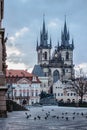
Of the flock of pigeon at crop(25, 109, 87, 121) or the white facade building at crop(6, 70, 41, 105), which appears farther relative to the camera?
the white facade building at crop(6, 70, 41, 105)

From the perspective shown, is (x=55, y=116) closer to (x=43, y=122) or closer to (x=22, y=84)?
(x=43, y=122)

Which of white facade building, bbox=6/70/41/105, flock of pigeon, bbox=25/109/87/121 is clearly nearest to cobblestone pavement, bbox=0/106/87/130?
flock of pigeon, bbox=25/109/87/121

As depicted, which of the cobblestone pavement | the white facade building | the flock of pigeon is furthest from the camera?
the white facade building

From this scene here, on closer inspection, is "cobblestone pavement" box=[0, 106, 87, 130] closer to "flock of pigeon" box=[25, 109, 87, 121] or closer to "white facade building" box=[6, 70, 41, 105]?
"flock of pigeon" box=[25, 109, 87, 121]

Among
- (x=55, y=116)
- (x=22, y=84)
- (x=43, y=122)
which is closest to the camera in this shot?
(x=43, y=122)

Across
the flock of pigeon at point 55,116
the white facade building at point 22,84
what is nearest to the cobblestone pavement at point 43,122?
the flock of pigeon at point 55,116

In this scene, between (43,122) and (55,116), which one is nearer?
(43,122)

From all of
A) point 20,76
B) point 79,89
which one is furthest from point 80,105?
point 20,76

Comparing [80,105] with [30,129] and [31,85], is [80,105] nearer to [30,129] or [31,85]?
[30,129]

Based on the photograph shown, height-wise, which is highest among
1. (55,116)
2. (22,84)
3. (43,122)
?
(22,84)

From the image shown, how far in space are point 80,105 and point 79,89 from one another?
20.7m

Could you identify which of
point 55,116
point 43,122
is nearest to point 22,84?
point 55,116

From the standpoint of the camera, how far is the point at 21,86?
197125mm

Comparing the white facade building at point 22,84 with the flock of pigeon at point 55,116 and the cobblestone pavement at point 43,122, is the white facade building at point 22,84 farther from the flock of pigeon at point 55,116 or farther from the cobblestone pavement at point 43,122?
the cobblestone pavement at point 43,122
